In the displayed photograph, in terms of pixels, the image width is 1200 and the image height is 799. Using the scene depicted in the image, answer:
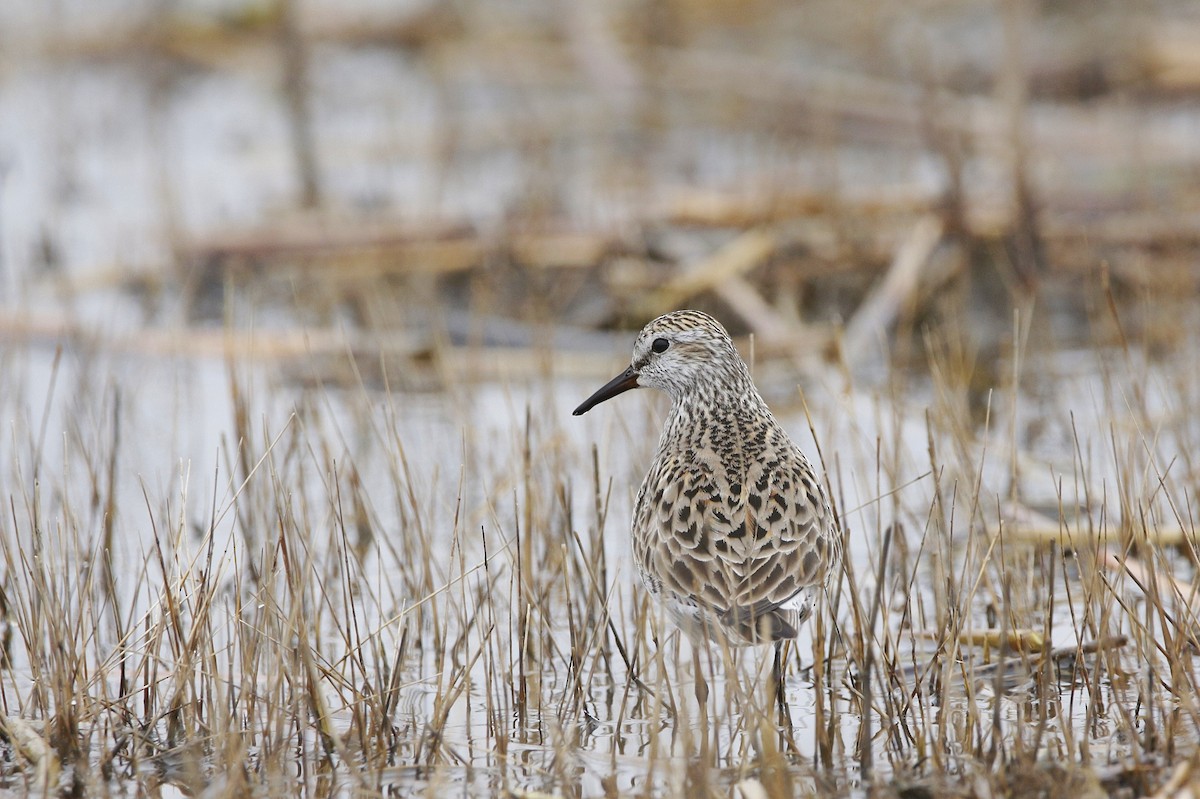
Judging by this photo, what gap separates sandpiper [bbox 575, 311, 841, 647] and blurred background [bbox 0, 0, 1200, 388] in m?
1.44

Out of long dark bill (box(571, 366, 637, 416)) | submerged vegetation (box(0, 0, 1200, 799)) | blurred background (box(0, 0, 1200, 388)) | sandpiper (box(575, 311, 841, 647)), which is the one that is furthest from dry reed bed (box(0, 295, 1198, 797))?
blurred background (box(0, 0, 1200, 388))

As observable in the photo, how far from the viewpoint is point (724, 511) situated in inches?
176

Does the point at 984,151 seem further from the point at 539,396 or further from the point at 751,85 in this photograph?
the point at 539,396

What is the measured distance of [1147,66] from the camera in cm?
1313

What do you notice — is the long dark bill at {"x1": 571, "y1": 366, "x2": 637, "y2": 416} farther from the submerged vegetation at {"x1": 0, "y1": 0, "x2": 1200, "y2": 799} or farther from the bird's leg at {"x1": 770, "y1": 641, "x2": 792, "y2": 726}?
the bird's leg at {"x1": 770, "y1": 641, "x2": 792, "y2": 726}

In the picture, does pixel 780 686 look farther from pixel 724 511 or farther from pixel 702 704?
pixel 702 704

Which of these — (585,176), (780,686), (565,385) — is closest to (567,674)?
(780,686)

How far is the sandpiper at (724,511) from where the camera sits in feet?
14.0

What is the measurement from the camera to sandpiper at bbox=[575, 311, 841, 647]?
426cm

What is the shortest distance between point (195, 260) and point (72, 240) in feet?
5.24

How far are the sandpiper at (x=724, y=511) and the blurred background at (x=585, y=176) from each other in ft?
4.71

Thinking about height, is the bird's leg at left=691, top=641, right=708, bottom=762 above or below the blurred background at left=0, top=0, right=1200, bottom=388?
below

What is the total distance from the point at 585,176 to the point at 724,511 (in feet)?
25.8

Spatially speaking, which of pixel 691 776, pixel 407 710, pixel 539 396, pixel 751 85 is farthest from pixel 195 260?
pixel 691 776
